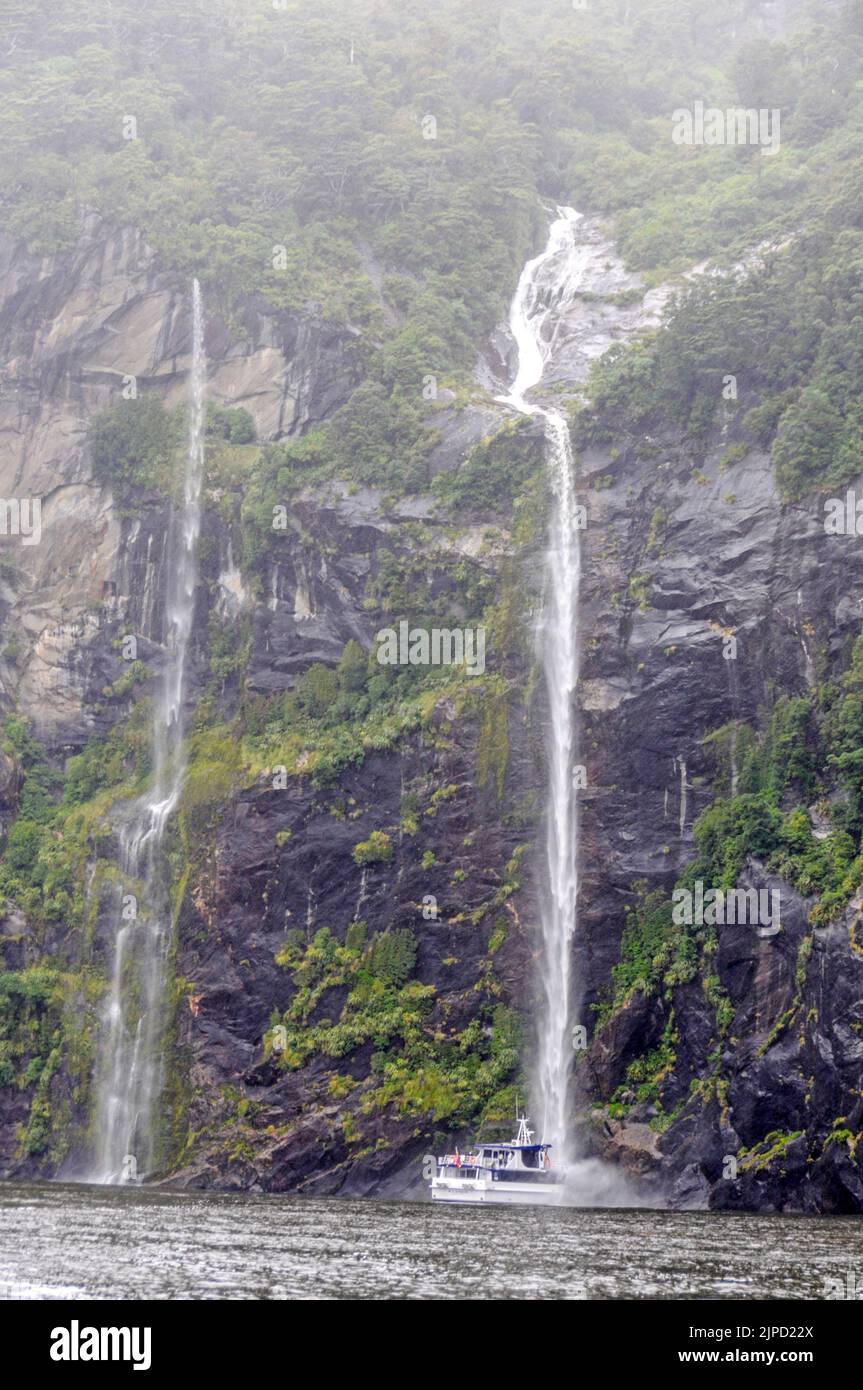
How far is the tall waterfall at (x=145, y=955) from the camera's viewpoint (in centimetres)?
3997

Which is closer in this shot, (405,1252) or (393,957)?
(405,1252)

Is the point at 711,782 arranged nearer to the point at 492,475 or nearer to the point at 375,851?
the point at 375,851

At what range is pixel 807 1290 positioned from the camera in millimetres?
19172

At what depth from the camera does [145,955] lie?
42094mm

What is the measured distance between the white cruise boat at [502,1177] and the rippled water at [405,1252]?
6.20 feet

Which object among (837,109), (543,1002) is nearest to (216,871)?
(543,1002)

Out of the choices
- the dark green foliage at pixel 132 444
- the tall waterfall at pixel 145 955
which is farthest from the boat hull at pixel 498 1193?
the dark green foliage at pixel 132 444

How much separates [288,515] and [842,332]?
16.7 meters

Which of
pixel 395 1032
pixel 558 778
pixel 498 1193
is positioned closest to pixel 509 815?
pixel 558 778

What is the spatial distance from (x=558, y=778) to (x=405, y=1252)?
1767 cm

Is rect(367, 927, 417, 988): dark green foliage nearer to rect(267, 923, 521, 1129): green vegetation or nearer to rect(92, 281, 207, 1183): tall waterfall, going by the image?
rect(267, 923, 521, 1129): green vegetation

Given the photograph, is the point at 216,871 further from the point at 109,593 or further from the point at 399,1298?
the point at 399,1298

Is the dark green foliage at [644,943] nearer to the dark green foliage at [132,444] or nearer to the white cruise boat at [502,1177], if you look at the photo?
the white cruise boat at [502,1177]

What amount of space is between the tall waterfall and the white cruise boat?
8.97 m
